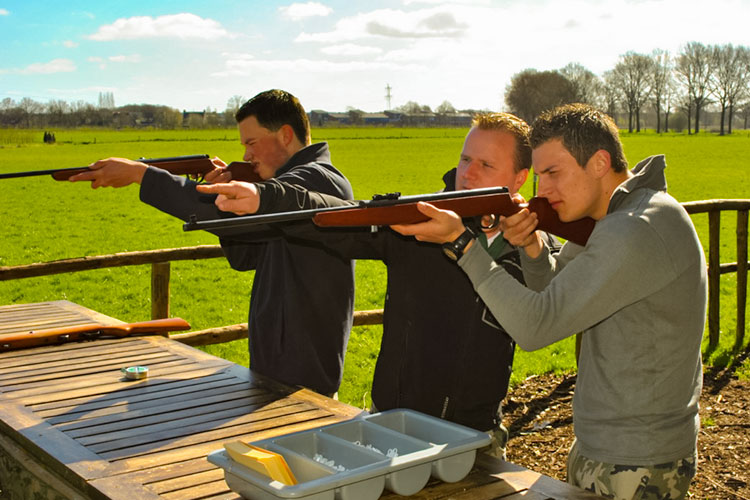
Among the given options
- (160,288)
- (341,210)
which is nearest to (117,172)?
(341,210)

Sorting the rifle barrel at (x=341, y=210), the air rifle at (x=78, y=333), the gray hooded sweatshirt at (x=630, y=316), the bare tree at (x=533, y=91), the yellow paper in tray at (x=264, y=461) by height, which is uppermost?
the bare tree at (x=533, y=91)

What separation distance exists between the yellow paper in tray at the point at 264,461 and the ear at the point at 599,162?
1506 mm

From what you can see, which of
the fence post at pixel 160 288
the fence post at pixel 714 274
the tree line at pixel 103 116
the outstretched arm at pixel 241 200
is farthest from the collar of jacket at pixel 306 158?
the tree line at pixel 103 116

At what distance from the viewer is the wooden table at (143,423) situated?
2525 millimetres

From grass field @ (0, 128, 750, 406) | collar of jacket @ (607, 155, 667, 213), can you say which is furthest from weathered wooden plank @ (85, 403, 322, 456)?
grass field @ (0, 128, 750, 406)

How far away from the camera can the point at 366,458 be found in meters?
2.38

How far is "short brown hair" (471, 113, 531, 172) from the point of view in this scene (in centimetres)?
337

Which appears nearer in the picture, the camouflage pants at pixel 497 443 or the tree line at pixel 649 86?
the camouflage pants at pixel 497 443

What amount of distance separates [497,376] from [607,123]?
110 cm

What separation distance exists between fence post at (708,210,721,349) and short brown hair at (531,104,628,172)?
621cm

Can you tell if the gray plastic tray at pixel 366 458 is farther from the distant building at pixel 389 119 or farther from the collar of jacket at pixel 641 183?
the distant building at pixel 389 119

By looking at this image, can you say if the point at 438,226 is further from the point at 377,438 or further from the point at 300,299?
the point at 300,299

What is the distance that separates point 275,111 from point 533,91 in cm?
10238

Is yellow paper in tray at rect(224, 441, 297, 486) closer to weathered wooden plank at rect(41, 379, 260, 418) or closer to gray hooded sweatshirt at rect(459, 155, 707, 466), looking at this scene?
gray hooded sweatshirt at rect(459, 155, 707, 466)
